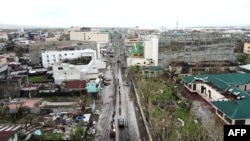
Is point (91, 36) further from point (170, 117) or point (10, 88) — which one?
point (170, 117)

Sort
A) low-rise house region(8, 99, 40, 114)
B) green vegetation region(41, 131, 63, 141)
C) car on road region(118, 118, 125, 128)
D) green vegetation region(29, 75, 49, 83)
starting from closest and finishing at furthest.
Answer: green vegetation region(41, 131, 63, 141)
car on road region(118, 118, 125, 128)
low-rise house region(8, 99, 40, 114)
green vegetation region(29, 75, 49, 83)

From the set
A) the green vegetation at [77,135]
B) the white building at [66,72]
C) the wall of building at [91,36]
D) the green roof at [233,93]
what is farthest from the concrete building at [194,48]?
the wall of building at [91,36]

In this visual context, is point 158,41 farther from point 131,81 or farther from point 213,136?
point 213,136

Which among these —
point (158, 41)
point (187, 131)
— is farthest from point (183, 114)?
point (158, 41)

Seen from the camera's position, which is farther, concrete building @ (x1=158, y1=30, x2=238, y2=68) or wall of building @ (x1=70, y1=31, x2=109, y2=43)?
wall of building @ (x1=70, y1=31, x2=109, y2=43)

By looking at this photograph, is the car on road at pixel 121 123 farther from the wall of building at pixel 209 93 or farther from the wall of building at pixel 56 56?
the wall of building at pixel 56 56

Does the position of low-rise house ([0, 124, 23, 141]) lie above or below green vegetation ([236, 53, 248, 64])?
below

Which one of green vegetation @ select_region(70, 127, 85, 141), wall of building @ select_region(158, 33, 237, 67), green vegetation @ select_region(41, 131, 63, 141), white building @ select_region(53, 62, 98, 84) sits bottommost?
green vegetation @ select_region(41, 131, 63, 141)

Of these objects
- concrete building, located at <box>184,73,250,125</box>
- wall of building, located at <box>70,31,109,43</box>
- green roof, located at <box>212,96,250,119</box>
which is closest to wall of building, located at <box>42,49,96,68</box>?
concrete building, located at <box>184,73,250,125</box>

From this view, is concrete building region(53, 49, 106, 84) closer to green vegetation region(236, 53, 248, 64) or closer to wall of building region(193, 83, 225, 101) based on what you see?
wall of building region(193, 83, 225, 101)
